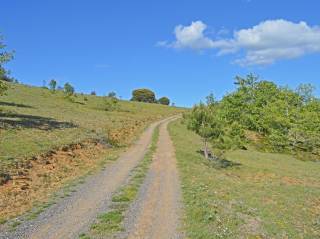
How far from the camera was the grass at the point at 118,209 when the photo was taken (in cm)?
1598

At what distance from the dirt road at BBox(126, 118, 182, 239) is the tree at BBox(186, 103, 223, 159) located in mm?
14283

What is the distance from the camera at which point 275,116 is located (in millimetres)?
83500

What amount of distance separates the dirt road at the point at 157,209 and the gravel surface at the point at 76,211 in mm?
1744

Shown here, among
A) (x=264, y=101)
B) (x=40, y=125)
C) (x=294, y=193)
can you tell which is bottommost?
(x=294, y=193)

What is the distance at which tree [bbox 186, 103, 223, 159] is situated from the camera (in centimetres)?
4494

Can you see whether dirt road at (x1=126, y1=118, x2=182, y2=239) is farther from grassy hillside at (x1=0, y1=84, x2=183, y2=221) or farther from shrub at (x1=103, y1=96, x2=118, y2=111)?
shrub at (x1=103, y1=96, x2=118, y2=111)

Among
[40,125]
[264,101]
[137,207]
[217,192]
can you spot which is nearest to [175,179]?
[217,192]

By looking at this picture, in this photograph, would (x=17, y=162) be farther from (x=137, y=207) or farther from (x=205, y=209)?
(x=205, y=209)

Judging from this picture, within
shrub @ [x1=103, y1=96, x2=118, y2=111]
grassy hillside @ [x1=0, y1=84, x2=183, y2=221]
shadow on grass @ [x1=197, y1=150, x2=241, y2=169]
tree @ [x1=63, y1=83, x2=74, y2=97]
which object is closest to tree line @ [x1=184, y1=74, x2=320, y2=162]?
shadow on grass @ [x1=197, y1=150, x2=241, y2=169]

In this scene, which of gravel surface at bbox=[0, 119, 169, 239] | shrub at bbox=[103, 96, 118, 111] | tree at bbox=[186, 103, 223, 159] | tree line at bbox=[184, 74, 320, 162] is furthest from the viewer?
shrub at bbox=[103, 96, 118, 111]

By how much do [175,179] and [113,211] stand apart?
10.3 meters

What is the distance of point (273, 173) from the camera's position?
4459 cm

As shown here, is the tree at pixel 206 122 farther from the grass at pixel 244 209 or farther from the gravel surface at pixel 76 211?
the gravel surface at pixel 76 211

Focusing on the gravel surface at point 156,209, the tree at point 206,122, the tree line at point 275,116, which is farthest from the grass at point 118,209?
the tree line at point 275,116
